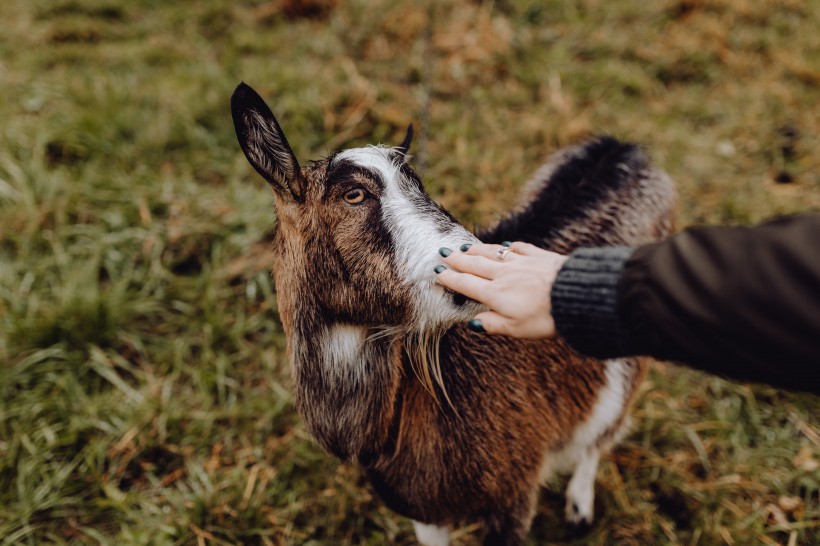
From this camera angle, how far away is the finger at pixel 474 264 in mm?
1406

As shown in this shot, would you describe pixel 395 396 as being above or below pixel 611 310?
below

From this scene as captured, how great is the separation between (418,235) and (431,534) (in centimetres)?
145

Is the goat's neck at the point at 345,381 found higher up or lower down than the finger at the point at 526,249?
lower down

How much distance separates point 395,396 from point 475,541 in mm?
1132

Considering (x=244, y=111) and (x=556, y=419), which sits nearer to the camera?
(x=244, y=111)

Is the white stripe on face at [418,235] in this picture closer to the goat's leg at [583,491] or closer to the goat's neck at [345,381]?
the goat's neck at [345,381]

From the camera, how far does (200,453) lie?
2945 mm

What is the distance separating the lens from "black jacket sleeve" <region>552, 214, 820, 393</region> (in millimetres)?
1075

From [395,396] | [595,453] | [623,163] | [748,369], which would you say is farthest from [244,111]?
[595,453]

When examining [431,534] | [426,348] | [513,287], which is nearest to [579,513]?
[431,534]

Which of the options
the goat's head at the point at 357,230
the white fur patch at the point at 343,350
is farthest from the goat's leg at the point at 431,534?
the goat's head at the point at 357,230

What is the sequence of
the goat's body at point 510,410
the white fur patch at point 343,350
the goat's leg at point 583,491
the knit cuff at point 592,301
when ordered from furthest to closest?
the goat's leg at point 583,491 → the goat's body at point 510,410 → the white fur patch at point 343,350 → the knit cuff at point 592,301

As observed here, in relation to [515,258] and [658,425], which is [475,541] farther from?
[515,258]

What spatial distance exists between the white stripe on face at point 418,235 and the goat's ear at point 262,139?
17 cm
